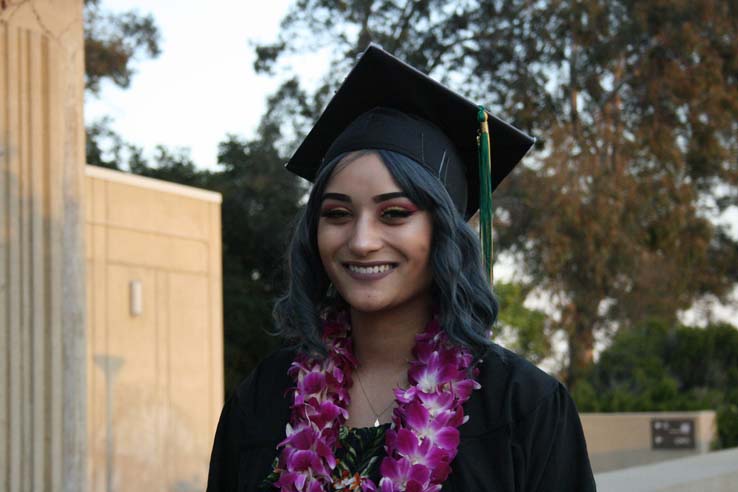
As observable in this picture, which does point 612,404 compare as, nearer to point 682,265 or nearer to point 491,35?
point 682,265

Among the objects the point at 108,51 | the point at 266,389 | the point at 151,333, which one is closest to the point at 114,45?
the point at 108,51

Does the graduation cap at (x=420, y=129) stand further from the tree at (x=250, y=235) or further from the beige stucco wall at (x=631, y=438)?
the tree at (x=250, y=235)

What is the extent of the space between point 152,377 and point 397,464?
Answer: 35.7 feet

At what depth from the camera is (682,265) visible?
19953 mm

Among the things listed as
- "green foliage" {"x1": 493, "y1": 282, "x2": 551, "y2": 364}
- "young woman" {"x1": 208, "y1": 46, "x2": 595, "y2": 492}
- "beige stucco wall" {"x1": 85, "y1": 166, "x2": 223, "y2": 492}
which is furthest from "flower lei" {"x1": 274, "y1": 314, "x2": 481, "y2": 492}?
"green foliage" {"x1": 493, "y1": 282, "x2": 551, "y2": 364}

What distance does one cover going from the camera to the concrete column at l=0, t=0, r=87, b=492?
4.75 meters

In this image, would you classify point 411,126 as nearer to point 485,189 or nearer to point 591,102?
point 485,189

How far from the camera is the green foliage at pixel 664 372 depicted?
16125 millimetres

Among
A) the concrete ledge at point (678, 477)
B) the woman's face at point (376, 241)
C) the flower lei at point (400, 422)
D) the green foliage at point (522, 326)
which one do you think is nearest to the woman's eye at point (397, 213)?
the woman's face at point (376, 241)

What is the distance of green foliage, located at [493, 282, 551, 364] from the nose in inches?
814

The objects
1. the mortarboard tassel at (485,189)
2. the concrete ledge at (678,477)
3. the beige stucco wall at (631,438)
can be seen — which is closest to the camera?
the mortarboard tassel at (485,189)

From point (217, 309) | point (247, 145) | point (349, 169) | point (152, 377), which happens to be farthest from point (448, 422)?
point (247, 145)

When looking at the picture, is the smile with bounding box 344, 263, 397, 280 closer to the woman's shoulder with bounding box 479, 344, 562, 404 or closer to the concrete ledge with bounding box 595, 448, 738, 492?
the woman's shoulder with bounding box 479, 344, 562, 404

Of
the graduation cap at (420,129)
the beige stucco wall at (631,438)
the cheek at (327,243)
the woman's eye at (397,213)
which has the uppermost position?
the graduation cap at (420,129)
